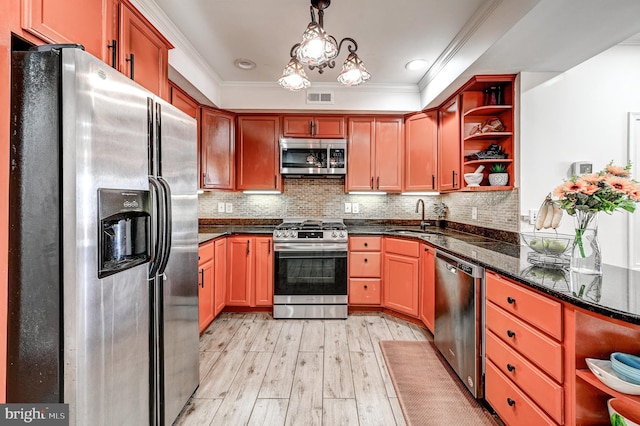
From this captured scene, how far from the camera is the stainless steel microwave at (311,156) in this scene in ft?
11.6

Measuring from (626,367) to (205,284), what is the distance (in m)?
2.70

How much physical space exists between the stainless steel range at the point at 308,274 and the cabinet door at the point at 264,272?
113mm

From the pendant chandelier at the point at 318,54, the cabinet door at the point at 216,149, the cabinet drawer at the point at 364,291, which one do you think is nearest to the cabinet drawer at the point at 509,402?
the cabinet drawer at the point at 364,291

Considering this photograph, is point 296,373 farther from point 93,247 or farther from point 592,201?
point 592,201

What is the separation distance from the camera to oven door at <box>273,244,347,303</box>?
3246mm

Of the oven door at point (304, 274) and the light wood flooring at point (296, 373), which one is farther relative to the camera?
the oven door at point (304, 274)

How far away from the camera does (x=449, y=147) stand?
3080 mm

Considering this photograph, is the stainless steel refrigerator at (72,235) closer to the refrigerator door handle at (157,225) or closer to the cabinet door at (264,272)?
→ the refrigerator door handle at (157,225)

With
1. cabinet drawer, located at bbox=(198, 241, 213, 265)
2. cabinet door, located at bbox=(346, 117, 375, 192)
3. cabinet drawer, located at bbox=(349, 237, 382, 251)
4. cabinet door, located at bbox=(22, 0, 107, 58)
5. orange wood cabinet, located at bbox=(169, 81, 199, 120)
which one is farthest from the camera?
cabinet door, located at bbox=(346, 117, 375, 192)

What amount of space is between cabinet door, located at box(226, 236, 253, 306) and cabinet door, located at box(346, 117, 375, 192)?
1.37m

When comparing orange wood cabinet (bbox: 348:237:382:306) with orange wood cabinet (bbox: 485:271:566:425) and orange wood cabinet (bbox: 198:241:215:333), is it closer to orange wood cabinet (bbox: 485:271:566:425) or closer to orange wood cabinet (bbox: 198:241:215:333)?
orange wood cabinet (bbox: 198:241:215:333)

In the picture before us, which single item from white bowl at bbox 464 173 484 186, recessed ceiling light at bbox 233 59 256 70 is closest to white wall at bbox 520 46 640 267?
white bowl at bbox 464 173 484 186

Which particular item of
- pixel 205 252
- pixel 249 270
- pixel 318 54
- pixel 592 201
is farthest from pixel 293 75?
pixel 249 270

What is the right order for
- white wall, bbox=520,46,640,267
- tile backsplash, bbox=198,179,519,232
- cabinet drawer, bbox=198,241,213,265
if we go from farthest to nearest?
1. tile backsplash, bbox=198,179,519,232
2. cabinet drawer, bbox=198,241,213,265
3. white wall, bbox=520,46,640,267
